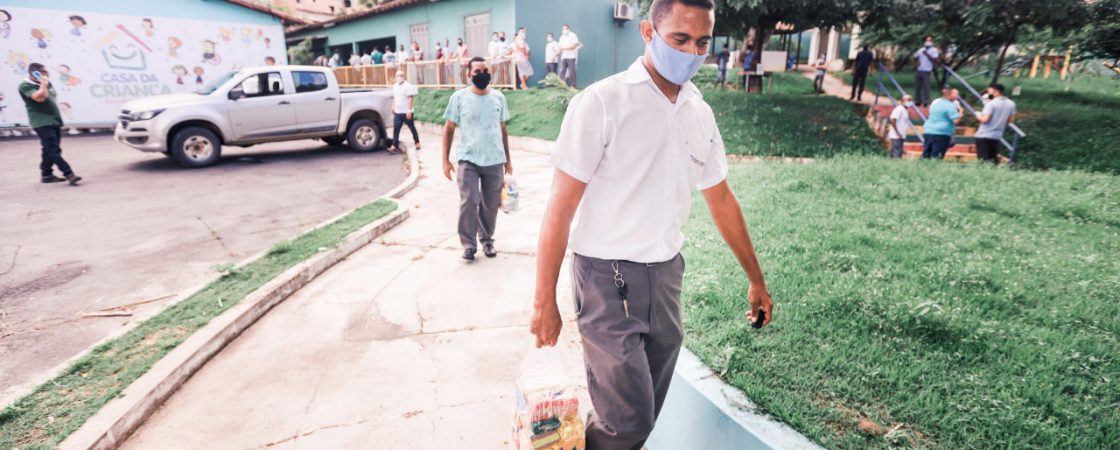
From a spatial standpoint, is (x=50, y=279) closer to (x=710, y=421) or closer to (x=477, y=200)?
(x=477, y=200)

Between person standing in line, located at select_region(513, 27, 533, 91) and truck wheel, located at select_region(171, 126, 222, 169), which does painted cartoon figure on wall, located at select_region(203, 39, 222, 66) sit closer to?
truck wheel, located at select_region(171, 126, 222, 169)

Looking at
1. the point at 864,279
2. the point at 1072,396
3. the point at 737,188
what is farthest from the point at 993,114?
the point at 1072,396

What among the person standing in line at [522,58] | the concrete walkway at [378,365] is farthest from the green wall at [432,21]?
the concrete walkway at [378,365]

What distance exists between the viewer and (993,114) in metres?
9.49

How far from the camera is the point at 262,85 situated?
37.3 feet

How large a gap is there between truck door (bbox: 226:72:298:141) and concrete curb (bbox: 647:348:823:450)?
1113cm

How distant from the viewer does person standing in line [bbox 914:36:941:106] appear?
14.2m

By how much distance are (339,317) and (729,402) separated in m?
3.06

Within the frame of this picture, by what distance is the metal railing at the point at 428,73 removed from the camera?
16781 millimetres

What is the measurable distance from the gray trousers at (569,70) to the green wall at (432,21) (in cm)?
208

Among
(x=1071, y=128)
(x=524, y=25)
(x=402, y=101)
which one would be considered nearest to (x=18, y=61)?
(x=402, y=101)

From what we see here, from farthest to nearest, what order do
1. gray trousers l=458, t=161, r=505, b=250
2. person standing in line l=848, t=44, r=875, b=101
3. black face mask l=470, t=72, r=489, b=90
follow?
person standing in line l=848, t=44, r=875, b=101, gray trousers l=458, t=161, r=505, b=250, black face mask l=470, t=72, r=489, b=90

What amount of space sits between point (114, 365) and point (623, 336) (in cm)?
340

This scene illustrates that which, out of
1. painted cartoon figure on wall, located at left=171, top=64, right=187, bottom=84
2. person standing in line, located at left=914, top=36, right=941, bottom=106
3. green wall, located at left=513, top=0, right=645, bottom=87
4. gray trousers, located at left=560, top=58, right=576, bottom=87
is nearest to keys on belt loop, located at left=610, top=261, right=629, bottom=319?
gray trousers, located at left=560, top=58, right=576, bottom=87
